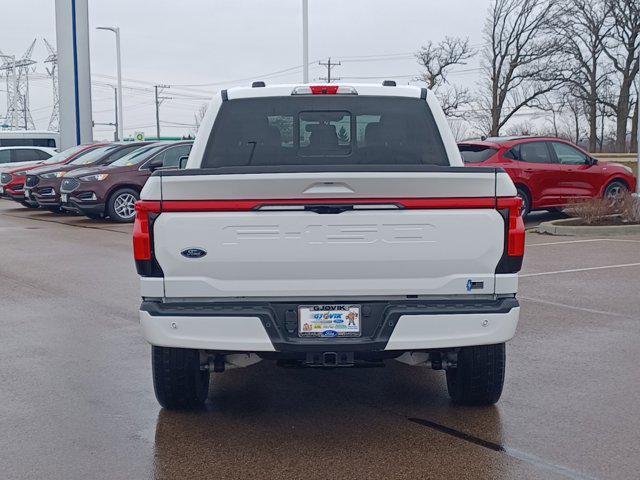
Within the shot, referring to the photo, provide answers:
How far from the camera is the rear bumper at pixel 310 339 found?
459 cm

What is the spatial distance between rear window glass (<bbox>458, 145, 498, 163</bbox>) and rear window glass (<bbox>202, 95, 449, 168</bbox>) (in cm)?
1017

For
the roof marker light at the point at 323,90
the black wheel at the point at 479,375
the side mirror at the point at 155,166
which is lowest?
the black wheel at the point at 479,375

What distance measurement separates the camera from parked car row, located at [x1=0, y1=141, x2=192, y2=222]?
18359mm

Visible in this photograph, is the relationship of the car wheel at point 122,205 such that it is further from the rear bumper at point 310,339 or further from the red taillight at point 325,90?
the rear bumper at point 310,339

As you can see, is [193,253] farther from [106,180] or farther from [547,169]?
[106,180]

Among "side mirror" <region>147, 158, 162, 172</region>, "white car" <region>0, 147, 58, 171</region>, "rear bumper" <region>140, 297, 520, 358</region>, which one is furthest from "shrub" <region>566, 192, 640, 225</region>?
"white car" <region>0, 147, 58, 171</region>

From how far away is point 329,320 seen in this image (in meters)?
4.64

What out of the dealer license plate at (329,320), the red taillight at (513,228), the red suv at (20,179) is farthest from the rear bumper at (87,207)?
the red taillight at (513,228)

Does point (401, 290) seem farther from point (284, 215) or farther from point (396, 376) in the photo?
point (396, 376)

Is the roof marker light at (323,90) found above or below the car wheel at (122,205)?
above

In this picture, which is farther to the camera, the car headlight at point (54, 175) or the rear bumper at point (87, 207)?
the car headlight at point (54, 175)

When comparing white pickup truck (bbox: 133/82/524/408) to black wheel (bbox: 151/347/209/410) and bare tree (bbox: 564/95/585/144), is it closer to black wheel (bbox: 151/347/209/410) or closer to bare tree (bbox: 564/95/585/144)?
black wheel (bbox: 151/347/209/410)

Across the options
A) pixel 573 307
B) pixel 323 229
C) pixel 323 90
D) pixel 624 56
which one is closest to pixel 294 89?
pixel 323 90

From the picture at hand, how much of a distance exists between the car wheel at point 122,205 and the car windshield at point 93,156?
2.39 meters
